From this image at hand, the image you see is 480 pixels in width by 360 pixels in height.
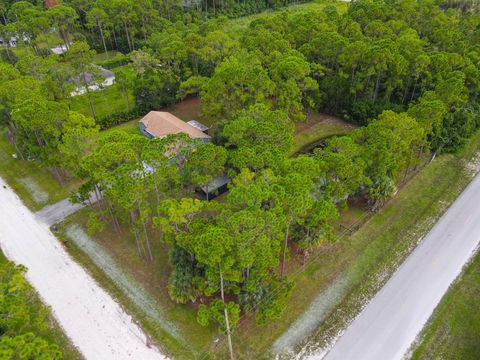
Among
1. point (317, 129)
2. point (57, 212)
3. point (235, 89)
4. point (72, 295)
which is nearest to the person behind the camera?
point (72, 295)

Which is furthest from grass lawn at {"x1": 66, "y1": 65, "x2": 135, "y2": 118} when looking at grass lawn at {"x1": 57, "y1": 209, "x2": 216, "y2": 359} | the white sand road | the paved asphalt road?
the paved asphalt road

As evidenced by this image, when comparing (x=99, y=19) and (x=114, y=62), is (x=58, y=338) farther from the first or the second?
(x=99, y=19)

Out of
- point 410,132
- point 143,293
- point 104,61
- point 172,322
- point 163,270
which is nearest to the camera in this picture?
point 172,322

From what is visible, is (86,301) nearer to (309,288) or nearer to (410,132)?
(309,288)

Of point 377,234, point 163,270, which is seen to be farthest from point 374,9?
point 163,270

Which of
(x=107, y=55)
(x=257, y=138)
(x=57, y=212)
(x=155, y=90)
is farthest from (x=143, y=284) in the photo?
(x=107, y=55)
